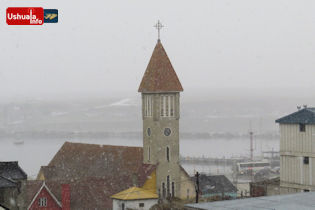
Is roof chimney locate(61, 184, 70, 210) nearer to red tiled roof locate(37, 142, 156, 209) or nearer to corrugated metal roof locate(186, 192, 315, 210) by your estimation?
red tiled roof locate(37, 142, 156, 209)

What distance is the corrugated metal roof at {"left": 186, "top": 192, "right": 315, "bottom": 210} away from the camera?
21016 millimetres

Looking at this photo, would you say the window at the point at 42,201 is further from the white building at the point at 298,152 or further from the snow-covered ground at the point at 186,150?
the snow-covered ground at the point at 186,150

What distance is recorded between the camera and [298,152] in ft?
102

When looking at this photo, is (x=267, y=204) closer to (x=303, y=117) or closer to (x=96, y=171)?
(x=303, y=117)

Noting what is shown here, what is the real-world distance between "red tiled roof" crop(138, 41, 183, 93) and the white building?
8884 mm

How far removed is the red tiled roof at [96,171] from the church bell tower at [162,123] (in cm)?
78

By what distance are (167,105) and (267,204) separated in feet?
59.8

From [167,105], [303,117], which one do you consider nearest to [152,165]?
[167,105]

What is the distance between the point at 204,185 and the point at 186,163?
61.1 m

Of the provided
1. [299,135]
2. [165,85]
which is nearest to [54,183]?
[165,85]

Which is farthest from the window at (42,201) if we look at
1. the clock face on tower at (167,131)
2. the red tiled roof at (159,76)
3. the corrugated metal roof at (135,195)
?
the red tiled roof at (159,76)

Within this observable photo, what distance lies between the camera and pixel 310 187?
99.9 feet

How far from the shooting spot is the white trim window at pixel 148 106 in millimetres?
39438

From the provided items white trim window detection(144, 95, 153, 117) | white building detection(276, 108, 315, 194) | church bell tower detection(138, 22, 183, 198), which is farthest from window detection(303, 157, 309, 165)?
white trim window detection(144, 95, 153, 117)
